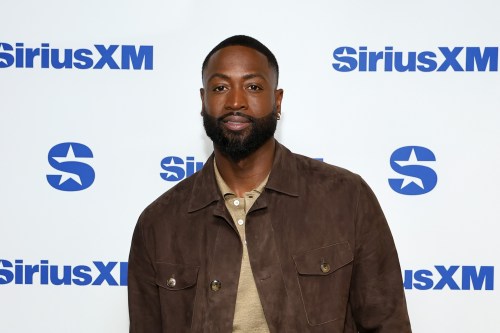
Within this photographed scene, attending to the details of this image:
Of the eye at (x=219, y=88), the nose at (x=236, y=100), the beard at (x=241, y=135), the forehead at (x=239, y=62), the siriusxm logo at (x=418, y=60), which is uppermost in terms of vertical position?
the siriusxm logo at (x=418, y=60)

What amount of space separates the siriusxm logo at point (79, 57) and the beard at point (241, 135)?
0.66 meters

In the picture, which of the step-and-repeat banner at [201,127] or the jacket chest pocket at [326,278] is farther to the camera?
the step-and-repeat banner at [201,127]

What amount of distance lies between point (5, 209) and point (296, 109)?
42.4 inches

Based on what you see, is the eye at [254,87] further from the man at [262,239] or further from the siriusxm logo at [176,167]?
the siriusxm logo at [176,167]

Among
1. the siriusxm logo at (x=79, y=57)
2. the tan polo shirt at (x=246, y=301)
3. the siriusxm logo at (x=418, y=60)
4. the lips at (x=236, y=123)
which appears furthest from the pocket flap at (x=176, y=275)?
the siriusxm logo at (x=418, y=60)

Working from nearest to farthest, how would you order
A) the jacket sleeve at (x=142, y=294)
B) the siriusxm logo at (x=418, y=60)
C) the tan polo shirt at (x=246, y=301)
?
the tan polo shirt at (x=246, y=301), the jacket sleeve at (x=142, y=294), the siriusxm logo at (x=418, y=60)

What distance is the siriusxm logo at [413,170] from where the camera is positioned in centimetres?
210

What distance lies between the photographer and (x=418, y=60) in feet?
6.86

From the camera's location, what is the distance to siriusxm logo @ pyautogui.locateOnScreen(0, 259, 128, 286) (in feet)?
7.16

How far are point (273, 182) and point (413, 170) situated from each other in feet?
2.31

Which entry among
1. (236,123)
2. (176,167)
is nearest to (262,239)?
(236,123)

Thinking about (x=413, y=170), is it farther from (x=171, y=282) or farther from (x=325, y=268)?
(x=171, y=282)

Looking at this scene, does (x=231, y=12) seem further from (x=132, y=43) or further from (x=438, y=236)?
(x=438, y=236)

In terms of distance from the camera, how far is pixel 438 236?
6.94 ft
